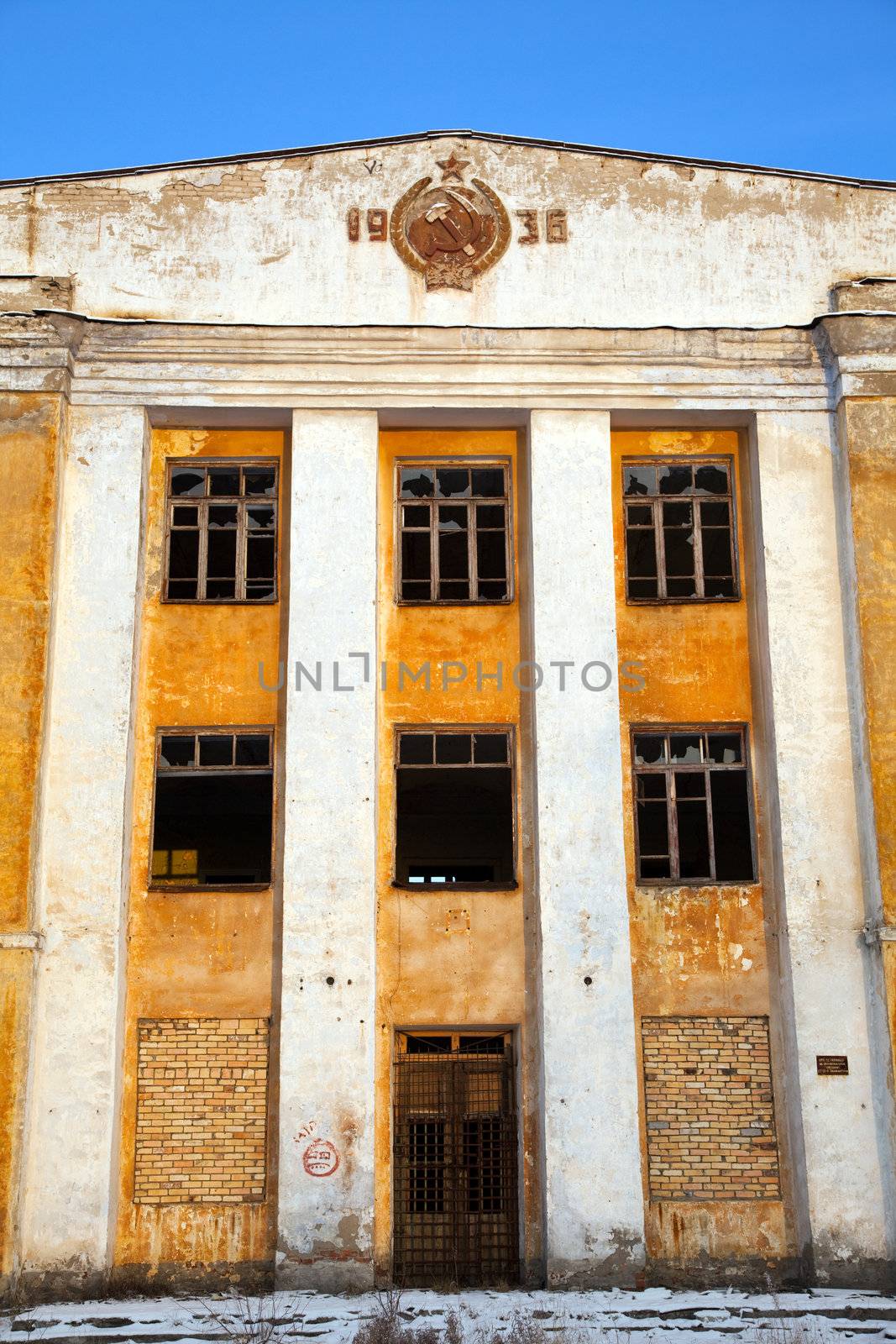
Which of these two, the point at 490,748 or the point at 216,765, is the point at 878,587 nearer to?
the point at 490,748

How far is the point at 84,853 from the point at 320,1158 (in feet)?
10.9

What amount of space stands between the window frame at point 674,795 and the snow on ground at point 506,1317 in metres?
3.44

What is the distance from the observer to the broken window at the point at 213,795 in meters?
13.9

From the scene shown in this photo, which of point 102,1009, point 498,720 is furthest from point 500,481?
point 102,1009

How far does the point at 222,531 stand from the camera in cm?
1472

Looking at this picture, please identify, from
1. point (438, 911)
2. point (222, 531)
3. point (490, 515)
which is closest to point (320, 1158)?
point (438, 911)

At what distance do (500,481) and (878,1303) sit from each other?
7982 mm

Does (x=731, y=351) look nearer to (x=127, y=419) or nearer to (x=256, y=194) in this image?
(x=256, y=194)

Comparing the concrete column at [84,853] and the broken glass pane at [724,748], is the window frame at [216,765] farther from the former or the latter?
the broken glass pane at [724,748]

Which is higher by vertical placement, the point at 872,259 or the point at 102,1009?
the point at 872,259

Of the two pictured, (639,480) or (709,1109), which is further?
(639,480)

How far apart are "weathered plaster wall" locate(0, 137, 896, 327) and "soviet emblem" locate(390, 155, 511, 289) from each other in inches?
4.3

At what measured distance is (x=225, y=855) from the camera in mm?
13797

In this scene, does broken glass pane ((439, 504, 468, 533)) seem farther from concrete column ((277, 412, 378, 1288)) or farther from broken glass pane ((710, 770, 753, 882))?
broken glass pane ((710, 770, 753, 882))
